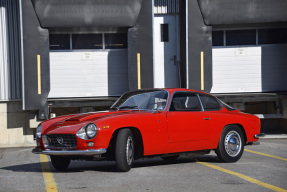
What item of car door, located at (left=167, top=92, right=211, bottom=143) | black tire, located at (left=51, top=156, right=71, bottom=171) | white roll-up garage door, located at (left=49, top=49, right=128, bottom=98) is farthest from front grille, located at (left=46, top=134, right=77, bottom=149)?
white roll-up garage door, located at (left=49, top=49, right=128, bottom=98)

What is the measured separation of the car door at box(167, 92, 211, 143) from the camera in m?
9.40

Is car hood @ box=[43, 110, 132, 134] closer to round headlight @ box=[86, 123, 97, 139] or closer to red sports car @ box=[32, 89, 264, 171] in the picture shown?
red sports car @ box=[32, 89, 264, 171]

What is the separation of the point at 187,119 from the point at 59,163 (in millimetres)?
2343

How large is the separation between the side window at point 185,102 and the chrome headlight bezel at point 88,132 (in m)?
1.70

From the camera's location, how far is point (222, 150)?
10.1 metres

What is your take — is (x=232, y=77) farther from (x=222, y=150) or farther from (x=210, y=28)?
(x=222, y=150)

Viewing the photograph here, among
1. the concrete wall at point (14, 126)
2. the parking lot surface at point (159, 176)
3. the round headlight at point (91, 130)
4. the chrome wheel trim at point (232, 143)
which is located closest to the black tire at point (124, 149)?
the parking lot surface at point (159, 176)

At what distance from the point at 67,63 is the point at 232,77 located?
5.57m

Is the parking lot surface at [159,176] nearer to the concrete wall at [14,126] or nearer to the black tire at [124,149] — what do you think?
the black tire at [124,149]

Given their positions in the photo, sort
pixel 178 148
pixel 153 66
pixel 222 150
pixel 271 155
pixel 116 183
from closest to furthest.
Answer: pixel 116 183 → pixel 178 148 → pixel 222 150 → pixel 271 155 → pixel 153 66

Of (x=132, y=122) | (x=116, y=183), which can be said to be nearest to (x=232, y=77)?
(x=132, y=122)

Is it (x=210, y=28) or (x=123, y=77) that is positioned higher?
(x=210, y=28)

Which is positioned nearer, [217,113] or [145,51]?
[217,113]

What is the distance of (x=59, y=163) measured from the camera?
9.34 meters
